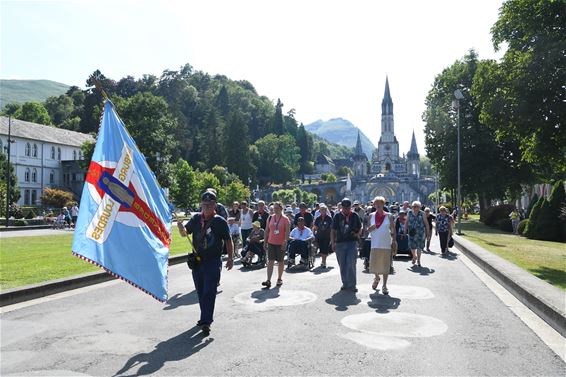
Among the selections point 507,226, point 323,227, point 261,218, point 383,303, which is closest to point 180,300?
point 383,303

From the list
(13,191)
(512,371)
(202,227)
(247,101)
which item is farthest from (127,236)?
(247,101)

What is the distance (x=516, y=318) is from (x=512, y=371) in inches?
122

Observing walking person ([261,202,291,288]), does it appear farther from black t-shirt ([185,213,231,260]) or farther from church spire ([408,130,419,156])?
church spire ([408,130,419,156])

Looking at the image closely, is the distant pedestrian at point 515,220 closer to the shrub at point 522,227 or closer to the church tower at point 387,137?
the shrub at point 522,227

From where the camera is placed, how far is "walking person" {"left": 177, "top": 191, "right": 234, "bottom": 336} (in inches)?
299

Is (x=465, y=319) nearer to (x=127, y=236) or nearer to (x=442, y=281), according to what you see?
(x=442, y=281)

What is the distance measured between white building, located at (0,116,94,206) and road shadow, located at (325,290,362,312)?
65.3 meters

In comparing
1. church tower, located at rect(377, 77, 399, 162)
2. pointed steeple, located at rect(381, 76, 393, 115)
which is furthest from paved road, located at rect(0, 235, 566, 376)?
church tower, located at rect(377, 77, 399, 162)

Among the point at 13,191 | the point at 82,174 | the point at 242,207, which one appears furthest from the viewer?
the point at 82,174

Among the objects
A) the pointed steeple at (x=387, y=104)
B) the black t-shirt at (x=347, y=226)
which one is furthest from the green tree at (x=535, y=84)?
the pointed steeple at (x=387, y=104)

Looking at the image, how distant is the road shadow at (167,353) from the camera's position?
593 cm

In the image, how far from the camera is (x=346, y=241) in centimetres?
1174

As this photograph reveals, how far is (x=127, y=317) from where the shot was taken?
855cm

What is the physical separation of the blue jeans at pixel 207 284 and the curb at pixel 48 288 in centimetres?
407
